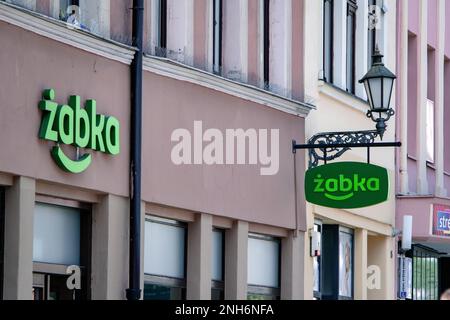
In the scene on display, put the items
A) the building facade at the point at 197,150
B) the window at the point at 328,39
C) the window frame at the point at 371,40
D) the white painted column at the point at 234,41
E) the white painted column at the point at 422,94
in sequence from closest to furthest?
the building facade at the point at 197,150 < the white painted column at the point at 234,41 < the window at the point at 328,39 < the window frame at the point at 371,40 < the white painted column at the point at 422,94

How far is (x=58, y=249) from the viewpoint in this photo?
46.0 ft

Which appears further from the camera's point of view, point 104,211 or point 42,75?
point 104,211

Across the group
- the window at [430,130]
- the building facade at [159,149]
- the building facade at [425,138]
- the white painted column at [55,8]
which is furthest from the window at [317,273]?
the white painted column at [55,8]

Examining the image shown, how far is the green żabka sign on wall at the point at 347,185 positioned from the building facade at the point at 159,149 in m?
0.68

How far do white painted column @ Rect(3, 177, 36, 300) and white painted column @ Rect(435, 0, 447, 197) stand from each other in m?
14.4

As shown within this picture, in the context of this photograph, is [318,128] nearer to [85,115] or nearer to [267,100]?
[267,100]

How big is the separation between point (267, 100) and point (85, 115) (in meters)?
4.61

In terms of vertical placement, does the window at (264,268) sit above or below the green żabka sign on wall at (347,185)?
below

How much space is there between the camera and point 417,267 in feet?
87.0

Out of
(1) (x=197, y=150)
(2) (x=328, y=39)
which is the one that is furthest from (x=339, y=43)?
(1) (x=197, y=150)

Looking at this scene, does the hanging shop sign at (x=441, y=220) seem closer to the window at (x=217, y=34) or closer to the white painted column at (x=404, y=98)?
the white painted column at (x=404, y=98)

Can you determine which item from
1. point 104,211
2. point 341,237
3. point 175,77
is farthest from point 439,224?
point 104,211

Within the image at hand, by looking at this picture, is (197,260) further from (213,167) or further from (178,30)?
(178,30)

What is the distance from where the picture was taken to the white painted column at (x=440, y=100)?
2667 cm
